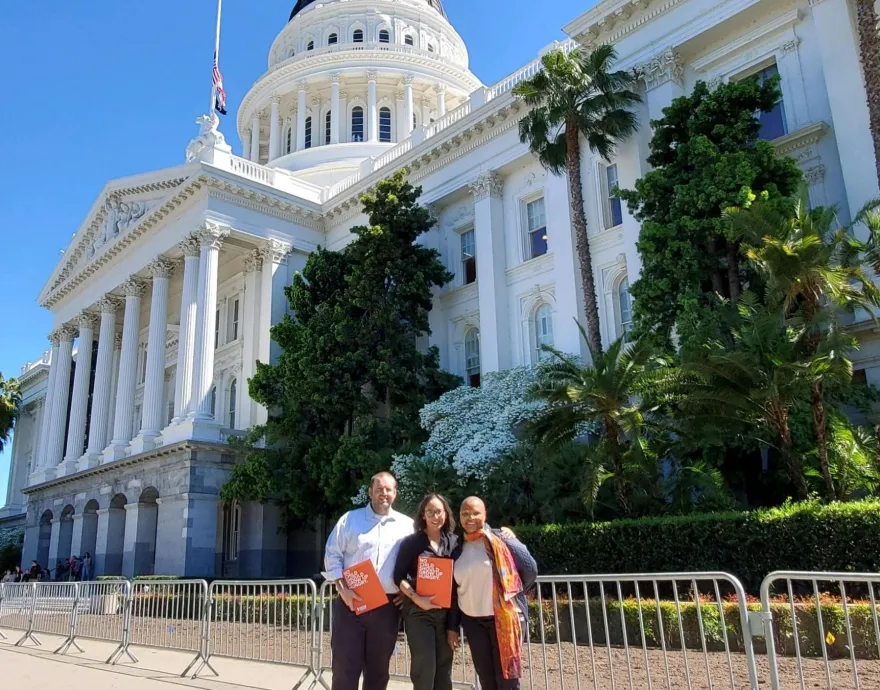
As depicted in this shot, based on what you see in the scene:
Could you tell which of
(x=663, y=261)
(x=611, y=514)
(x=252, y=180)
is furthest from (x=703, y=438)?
(x=252, y=180)

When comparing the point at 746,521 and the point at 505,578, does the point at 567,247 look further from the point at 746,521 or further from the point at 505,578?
the point at 505,578

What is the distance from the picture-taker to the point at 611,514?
1619 cm

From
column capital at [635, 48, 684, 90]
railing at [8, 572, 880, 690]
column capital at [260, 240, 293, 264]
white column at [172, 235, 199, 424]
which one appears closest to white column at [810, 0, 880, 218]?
column capital at [635, 48, 684, 90]

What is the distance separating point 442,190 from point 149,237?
14.7 meters

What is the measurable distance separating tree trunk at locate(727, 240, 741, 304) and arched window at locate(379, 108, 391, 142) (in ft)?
108

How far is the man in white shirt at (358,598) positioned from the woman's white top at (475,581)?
0.50m

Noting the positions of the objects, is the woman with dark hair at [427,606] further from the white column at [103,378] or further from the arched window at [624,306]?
the white column at [103,378]

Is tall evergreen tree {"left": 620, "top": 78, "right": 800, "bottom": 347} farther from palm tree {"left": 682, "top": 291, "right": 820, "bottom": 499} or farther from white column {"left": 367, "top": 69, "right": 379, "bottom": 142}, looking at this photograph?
white column {"left": 367, "top": 69, "right": 379, "bottom": 142}

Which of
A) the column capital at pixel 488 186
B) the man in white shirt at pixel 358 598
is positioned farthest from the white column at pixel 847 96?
the man in white shirt at pixel 358 598

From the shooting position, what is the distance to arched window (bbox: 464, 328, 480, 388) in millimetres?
27969

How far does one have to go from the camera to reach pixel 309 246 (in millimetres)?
34156

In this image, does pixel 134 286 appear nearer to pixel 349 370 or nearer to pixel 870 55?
pixel 349 370

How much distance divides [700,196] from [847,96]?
4.45 m

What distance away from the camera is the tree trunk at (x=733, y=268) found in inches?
697
